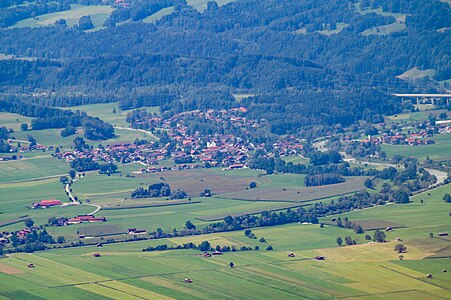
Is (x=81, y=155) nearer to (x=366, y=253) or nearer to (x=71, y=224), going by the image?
(x=71, y=224)

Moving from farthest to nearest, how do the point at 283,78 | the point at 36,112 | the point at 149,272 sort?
the point at 283,78
the point at 36,112
the point at 149,272


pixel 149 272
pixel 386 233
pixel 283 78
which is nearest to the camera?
pixel 149 272

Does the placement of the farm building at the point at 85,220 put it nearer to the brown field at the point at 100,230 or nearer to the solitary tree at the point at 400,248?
the brown field at the point at 100,230

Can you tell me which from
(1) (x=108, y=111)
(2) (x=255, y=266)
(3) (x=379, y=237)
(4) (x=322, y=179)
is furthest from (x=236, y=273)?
(1) (x=108, y=111)

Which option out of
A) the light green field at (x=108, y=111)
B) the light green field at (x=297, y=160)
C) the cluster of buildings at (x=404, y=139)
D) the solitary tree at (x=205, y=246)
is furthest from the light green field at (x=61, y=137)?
the solitary tree at (x=205, y=246)

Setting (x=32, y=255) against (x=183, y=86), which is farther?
(x=183, y=86)

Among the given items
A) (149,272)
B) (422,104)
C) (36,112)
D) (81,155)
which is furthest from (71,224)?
(422,104)
